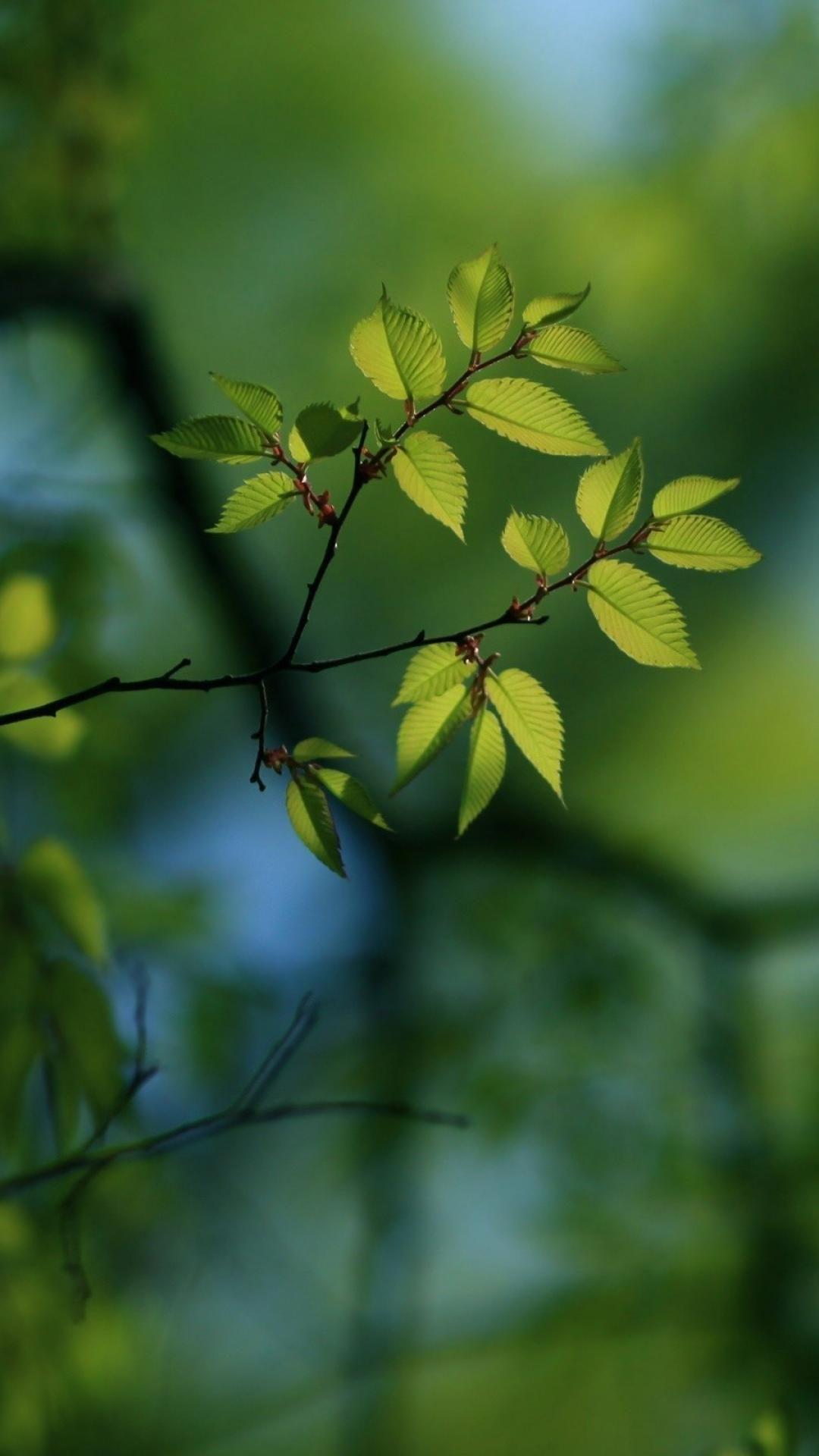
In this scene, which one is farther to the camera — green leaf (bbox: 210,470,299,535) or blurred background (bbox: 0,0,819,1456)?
blurred background (bbox: 0,0,819,1456)

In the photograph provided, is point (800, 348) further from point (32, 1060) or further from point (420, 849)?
point (32, 1060)

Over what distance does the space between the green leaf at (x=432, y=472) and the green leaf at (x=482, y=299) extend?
57 mm

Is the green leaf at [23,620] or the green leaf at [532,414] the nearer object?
the green leaf at [532,414]

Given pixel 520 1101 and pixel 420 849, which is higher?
pixel 420 849

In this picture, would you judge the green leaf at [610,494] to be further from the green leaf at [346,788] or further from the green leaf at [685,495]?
the green leaf at [346,788]

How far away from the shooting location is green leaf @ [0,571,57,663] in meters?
1.11

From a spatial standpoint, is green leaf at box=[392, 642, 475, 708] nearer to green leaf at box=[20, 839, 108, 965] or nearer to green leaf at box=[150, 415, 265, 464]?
green leaf at box=[150, 415, 265, 464]

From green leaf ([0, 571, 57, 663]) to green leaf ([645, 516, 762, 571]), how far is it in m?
0.66

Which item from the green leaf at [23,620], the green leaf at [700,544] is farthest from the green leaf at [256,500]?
the green leaf at [23,620]

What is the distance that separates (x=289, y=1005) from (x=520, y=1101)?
2.84 feet

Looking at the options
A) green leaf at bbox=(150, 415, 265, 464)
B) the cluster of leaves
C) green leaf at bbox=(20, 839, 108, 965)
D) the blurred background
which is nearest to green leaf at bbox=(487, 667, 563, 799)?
the cluster of leaves

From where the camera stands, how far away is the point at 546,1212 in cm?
357

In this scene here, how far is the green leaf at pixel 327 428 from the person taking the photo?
61cm

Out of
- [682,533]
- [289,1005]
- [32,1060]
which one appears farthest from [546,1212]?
[682,533]
